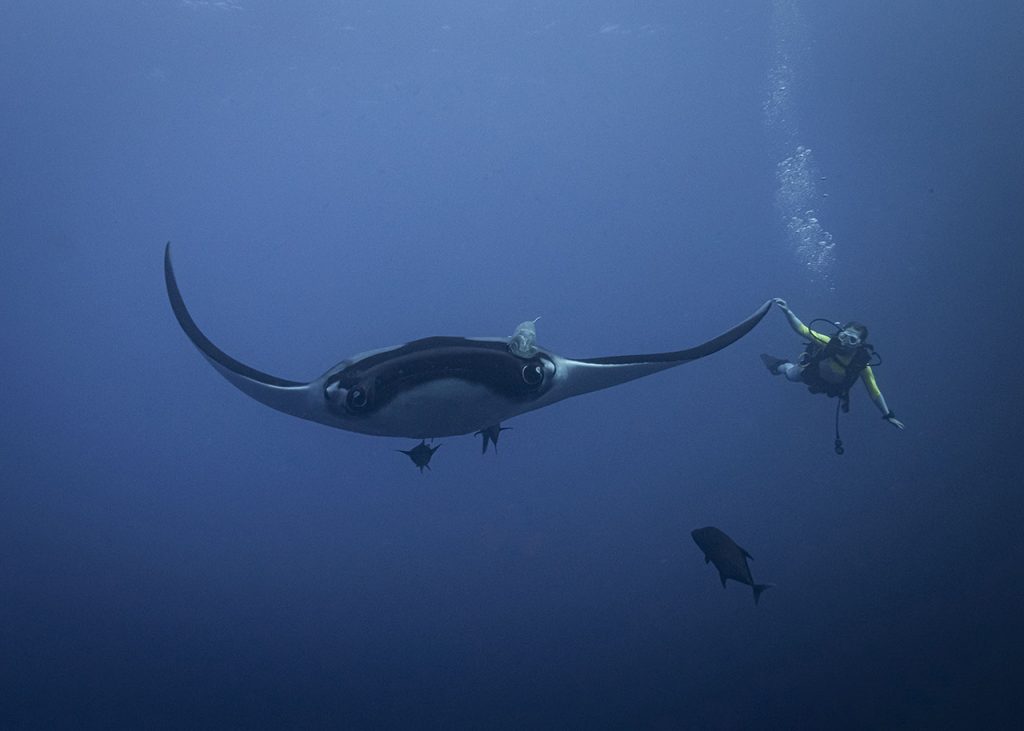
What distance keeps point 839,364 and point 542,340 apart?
743 inches

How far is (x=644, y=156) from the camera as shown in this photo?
24328mm

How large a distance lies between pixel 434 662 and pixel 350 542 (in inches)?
280

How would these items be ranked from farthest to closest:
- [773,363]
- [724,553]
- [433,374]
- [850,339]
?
1. [773,363]
2. [850,339]
3. [724,553]
4. [433,374]

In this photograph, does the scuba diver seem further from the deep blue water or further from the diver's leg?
→ the deep blue water

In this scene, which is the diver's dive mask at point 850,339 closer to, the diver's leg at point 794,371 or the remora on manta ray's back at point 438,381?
the diver's leg at point 794,371

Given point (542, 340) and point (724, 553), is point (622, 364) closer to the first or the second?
point (724, 553)

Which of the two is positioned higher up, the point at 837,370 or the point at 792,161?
the point at 792,161

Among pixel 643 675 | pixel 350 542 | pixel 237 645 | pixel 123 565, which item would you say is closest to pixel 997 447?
pixel 643 675

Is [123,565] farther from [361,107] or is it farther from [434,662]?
[361,107]

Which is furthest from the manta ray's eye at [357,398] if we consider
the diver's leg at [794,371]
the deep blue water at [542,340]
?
the deep blue water at [542,340]

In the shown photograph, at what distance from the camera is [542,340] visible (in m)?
26.2

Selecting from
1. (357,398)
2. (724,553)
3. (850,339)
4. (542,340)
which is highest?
(542,340)

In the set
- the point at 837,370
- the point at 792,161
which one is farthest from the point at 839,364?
the point at 792,161

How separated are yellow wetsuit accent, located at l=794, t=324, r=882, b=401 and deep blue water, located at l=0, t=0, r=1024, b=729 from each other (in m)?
9.60
